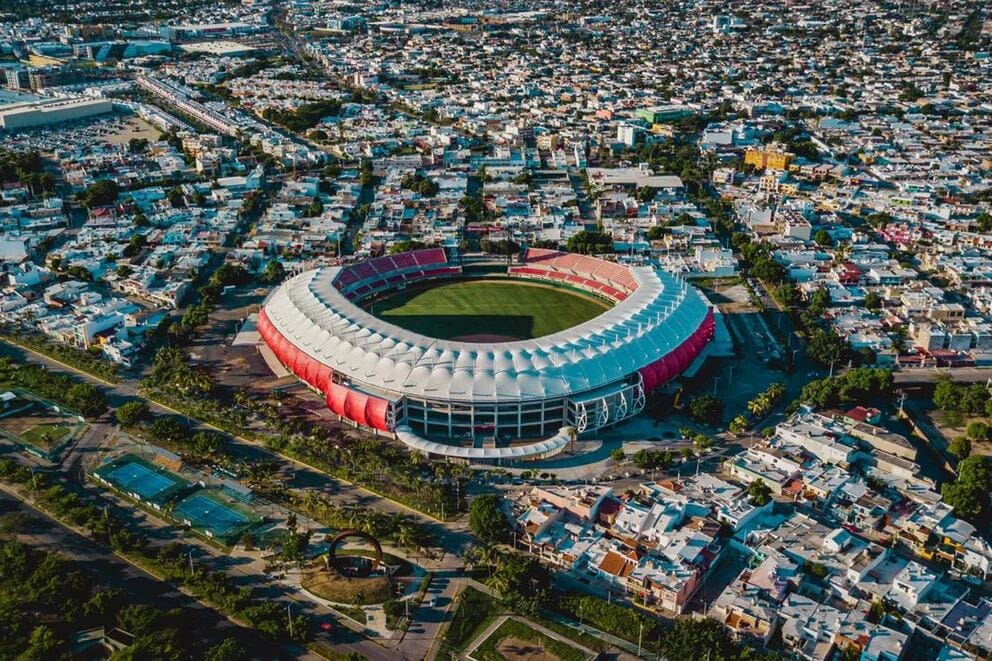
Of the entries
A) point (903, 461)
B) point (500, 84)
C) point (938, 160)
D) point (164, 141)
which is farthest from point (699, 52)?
point (903, 461)

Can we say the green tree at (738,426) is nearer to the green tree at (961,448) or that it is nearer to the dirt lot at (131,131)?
the green tree at (961,448)

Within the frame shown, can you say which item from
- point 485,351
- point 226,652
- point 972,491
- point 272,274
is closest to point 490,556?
point 226,652

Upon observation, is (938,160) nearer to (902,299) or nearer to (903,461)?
(902,299)

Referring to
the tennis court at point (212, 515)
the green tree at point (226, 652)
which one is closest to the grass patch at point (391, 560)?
the tennis court at point (212, 515)

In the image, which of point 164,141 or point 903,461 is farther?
point 164,141

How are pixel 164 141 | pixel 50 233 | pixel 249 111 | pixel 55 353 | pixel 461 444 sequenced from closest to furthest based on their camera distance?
pixel 461 444, pixel 55 353, pixel 50 233, pixel 164 141, pixel 249 111

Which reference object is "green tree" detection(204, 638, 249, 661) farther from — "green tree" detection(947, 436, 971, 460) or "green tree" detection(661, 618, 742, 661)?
"green tree" detection(947, 436, 971, 460)

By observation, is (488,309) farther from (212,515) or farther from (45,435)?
(45,435)

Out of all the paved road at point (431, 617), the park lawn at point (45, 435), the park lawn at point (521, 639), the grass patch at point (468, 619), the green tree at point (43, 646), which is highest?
the green tree at point (43, 646)
